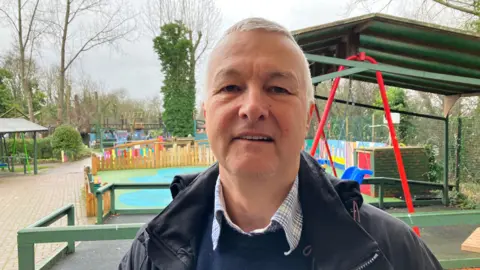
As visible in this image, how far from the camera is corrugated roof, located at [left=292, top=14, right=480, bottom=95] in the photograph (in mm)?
3586

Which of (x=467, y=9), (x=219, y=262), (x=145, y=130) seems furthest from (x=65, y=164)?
(x=219, y=262)

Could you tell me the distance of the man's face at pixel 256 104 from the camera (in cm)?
94

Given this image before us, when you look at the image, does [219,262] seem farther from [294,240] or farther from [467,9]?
[467,9]

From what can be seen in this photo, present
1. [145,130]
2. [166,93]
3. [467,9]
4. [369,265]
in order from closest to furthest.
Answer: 1. [369,265]
2. [467,9]
3. [166,93]
4. [145,130]

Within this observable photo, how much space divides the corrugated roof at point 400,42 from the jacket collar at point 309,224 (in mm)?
2748

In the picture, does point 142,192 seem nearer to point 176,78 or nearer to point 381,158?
point 381,158

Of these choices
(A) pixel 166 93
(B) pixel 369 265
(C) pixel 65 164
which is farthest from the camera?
(A) pixel 166 93

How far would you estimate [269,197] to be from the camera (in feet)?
3.42

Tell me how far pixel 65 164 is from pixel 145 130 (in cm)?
1493

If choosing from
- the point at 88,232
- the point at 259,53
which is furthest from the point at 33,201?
the point at 259,53

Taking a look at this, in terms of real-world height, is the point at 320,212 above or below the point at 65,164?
above

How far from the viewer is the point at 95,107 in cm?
3584

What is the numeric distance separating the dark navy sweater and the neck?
50mm

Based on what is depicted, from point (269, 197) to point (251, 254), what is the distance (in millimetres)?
168
